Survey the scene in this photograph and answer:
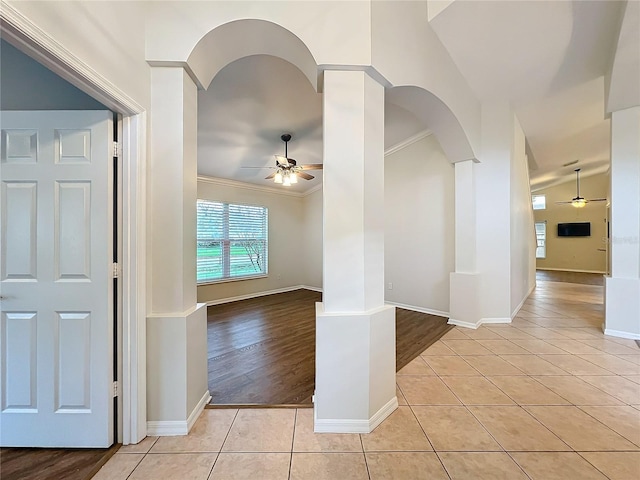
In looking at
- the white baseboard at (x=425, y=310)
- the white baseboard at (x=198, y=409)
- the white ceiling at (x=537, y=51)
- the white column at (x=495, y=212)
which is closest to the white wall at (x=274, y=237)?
the white baseboard at (x=425, y=310)

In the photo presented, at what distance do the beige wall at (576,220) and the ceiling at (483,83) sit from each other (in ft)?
21.4

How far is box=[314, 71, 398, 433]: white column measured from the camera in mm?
1657

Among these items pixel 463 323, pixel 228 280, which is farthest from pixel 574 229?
pixel 228 280

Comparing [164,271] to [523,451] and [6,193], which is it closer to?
[6,193]

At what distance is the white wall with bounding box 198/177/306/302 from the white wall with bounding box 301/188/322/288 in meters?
0.09

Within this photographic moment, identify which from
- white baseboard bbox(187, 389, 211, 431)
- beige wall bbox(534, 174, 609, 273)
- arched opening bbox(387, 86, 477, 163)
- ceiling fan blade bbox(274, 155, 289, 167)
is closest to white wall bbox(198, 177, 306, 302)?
A: ceiling fan blade bbox(274, 155, 289, 167)

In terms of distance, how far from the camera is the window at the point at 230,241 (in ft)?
16.3

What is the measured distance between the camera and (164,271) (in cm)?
167

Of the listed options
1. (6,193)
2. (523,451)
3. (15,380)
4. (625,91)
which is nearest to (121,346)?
(15,380)

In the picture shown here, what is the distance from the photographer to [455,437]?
1.61 m

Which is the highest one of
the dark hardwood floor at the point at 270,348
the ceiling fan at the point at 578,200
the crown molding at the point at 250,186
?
the ceiling fan at the point at 578,200

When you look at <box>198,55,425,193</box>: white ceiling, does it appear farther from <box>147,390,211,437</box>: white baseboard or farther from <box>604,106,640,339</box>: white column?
<box>147,390,211,437</box>: white baseboard

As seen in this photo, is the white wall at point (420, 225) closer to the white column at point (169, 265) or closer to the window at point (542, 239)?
the white column at point (169, 265)

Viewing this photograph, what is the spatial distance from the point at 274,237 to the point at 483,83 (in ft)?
15.6
